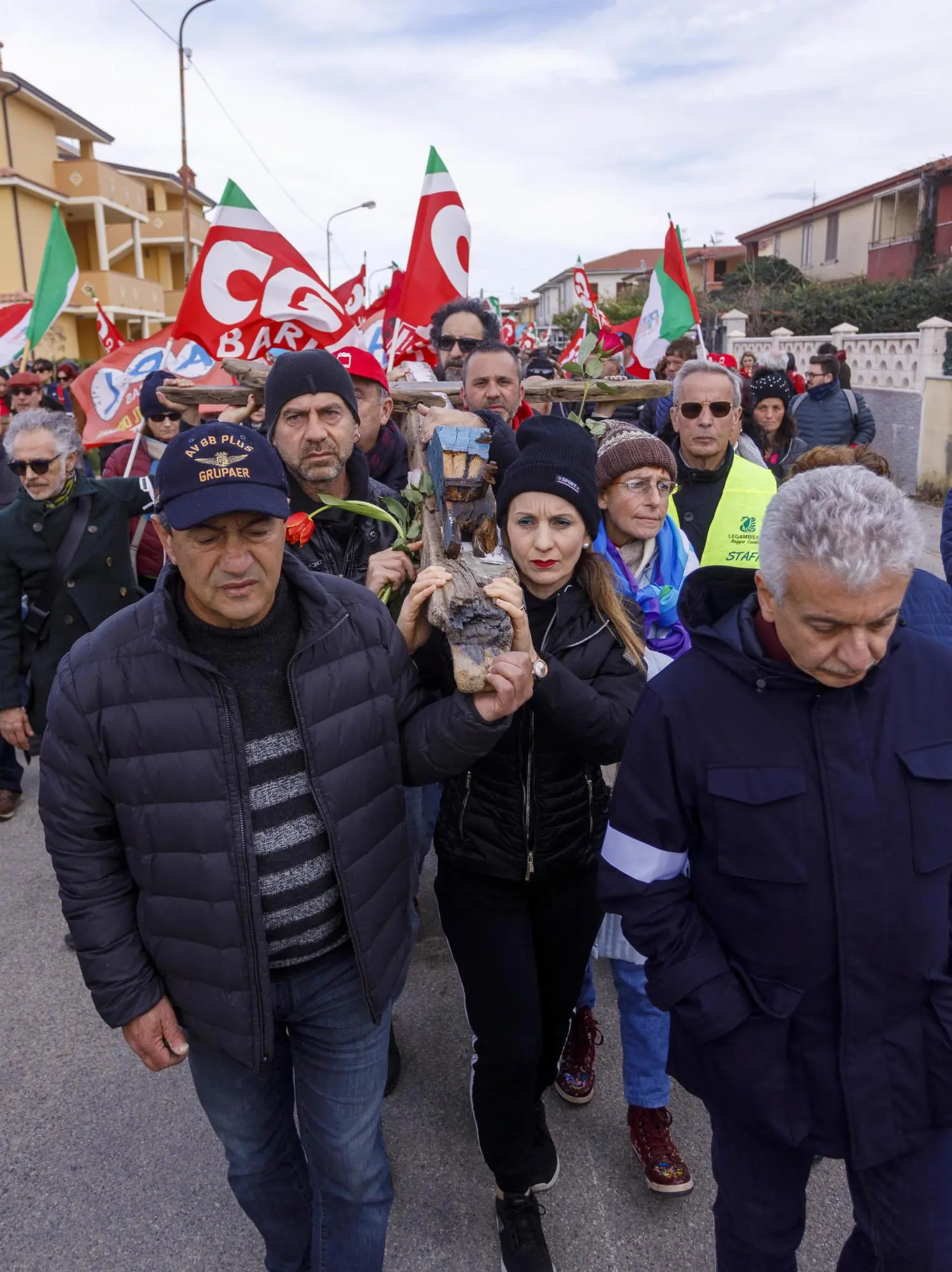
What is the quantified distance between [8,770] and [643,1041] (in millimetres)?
4040

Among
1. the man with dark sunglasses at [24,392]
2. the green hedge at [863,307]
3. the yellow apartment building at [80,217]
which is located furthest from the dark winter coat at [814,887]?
the green hedge at [863,307]

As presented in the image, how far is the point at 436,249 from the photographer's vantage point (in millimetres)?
5789

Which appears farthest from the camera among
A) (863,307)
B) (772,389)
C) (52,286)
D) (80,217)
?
(80,217)

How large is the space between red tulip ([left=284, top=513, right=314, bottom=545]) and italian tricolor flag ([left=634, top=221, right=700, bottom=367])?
4.44 meters

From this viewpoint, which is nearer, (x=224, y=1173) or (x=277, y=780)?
(x=277, y=780)

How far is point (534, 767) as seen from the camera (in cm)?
→ 240

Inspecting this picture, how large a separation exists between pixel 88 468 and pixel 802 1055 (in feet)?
24.2

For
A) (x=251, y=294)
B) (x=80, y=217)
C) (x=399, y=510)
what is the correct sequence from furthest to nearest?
(x=80, y=217) → (x=251, y=294) → (x=399, y=510)

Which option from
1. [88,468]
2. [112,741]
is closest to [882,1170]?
[112,741]

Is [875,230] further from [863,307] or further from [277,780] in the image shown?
[277,780]

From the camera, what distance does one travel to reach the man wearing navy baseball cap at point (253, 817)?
6.29ft

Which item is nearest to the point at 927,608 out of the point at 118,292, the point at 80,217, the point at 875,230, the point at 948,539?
the point at 948,539

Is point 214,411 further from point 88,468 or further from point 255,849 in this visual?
point 255,849

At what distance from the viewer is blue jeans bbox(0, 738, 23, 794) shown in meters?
5.32
